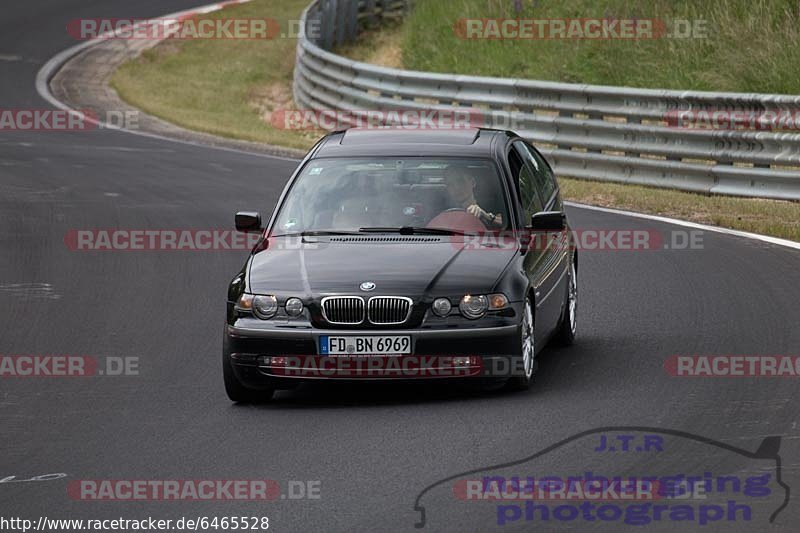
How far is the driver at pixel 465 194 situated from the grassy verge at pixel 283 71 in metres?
8.34

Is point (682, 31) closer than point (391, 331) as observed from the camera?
No

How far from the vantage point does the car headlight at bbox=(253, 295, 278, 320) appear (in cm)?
966

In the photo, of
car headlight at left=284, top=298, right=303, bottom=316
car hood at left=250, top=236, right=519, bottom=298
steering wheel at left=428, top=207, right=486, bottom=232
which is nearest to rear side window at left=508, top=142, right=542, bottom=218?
steering wheel at left=428, top=207, right=486, bottom=232

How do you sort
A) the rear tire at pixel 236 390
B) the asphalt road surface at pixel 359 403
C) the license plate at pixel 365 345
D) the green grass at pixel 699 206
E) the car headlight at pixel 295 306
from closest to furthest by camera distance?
the asphalt road surface at pixel 359 403, the license plate at pixel 365 345, the car headlight at pixel 295 306, the rear tire at pixel 236 390, the green grass at pixel 699 206

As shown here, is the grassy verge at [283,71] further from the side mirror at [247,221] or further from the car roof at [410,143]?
the side mirror at [247,221]

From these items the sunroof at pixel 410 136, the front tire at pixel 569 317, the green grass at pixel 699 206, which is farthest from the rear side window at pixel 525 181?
the green grass at pixel 699 206

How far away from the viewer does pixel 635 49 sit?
91.0 ft

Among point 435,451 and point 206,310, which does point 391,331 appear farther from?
point 206,310

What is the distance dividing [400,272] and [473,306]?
47 centimetres

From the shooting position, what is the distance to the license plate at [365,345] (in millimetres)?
9438

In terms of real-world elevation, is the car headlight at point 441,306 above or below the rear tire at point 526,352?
above

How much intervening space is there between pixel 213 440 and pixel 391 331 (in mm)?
1283

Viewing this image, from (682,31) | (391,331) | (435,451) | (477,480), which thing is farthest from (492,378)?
(682,31)

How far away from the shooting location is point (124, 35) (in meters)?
39.0
